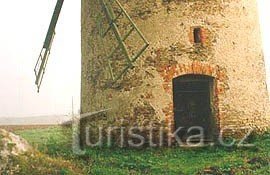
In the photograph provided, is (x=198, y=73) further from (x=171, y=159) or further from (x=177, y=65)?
(x=171, y=159)

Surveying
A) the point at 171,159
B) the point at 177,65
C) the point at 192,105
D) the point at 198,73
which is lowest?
the point at 171,159

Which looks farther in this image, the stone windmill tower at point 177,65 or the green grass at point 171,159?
the stone windmill tower at point 177,65

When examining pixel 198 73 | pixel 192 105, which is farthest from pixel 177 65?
pixel 192 105

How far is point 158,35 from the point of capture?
1115 cm

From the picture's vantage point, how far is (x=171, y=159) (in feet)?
33.0

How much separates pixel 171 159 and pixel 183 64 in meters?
2.23

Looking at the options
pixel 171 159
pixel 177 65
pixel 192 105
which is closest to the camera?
pixel 171 159

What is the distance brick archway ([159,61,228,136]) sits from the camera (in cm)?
1091

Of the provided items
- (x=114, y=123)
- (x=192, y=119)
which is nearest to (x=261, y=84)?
(x=192, y=119)

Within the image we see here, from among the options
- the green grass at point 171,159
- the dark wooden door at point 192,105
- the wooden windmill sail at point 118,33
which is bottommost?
the green grass at point 171,159

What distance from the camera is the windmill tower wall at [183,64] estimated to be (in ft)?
36.0

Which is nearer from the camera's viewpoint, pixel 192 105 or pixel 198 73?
pixel 198 73

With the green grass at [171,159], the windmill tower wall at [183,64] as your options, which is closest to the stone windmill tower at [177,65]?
the windmill tower wall at [183,64]

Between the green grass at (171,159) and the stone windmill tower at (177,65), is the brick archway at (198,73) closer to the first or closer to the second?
the stone windmill tower at (177,65)
